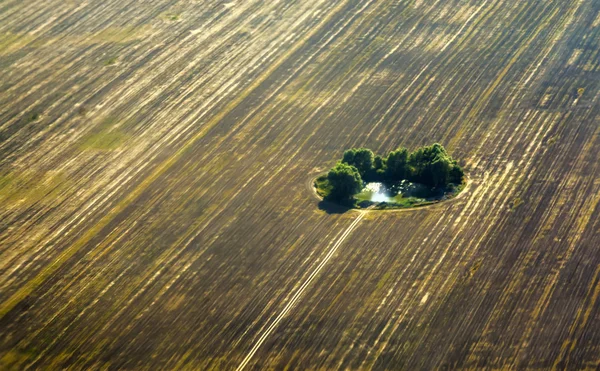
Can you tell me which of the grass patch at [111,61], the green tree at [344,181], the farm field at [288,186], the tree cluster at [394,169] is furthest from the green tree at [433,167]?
the grass patch at [111,61]

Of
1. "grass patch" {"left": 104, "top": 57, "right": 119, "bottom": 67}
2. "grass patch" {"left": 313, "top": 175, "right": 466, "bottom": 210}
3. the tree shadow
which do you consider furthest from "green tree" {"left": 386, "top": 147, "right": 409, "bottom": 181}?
"grass patch" {"left": 104, "top": 57, "right": 119, "bottom": 67}

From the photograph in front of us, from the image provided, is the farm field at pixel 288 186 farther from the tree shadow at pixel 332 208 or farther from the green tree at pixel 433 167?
the green tree at pixel 433 167

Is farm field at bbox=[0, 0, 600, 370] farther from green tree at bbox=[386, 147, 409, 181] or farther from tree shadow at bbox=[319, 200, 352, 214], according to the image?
green tree at bbox=[386, 147, 409, 181]

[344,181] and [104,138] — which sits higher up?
[104,138]

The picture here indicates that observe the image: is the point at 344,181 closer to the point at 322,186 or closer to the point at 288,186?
the point at 322,186

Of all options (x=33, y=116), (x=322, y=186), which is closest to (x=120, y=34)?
(x=33, y=116)

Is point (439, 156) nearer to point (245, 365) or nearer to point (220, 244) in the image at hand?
point (220, 244)
